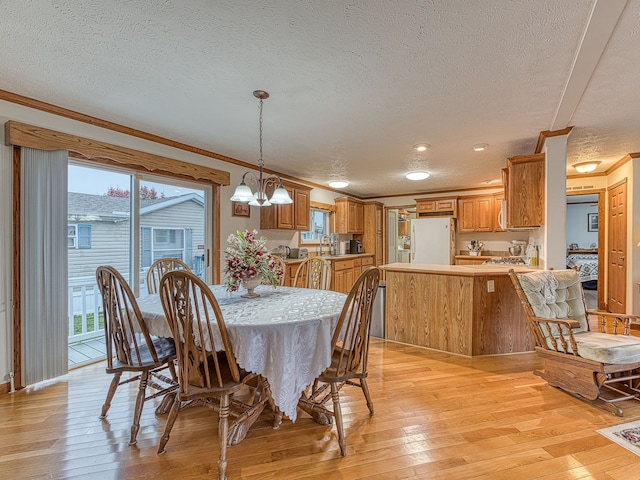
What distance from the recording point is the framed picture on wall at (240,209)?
4387 millimetres

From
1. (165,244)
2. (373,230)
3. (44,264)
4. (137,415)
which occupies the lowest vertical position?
(137,415)

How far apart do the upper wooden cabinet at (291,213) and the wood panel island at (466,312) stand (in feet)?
6.73

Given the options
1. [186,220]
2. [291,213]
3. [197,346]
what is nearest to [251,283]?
[197,346]

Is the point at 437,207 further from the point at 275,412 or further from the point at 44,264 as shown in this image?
the point at 44,264

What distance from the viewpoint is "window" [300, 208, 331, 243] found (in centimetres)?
619

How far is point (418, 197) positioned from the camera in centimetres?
700

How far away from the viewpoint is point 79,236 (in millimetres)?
3078

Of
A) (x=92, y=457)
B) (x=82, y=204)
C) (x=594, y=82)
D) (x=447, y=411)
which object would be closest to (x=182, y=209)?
(x=82, y=204)

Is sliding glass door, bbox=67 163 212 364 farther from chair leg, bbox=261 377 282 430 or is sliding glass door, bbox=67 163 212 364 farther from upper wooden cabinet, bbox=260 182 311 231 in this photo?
chair leg, bbox=261 377 282 430

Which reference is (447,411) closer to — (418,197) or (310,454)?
(310,454)

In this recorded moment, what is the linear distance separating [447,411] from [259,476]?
1.34m

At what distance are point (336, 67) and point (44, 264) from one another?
8.97 feet

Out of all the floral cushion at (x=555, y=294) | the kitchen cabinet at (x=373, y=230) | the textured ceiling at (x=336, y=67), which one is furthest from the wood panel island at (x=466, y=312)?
the kitchen cabinet at (x=373, y=230)

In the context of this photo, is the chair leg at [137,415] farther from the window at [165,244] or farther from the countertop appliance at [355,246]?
the countertop appliance at [355,246]
